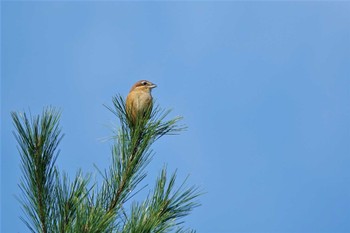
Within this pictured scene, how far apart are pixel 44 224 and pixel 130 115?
1.46 metres

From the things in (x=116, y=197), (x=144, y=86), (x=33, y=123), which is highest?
(x=144, y=86)

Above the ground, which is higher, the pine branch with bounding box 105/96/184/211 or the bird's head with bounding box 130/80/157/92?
the bird's head with bounding box 130/80/157/92

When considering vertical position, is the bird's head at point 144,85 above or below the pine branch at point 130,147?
above

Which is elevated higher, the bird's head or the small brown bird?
the bird's head

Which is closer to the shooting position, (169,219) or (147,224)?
(147,224)

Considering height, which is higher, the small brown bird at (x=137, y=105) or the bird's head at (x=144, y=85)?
the bird's head at (x=144, y=85)

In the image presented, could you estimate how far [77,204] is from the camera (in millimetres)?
3908

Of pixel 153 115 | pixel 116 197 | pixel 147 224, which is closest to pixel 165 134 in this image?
pixel 153 115

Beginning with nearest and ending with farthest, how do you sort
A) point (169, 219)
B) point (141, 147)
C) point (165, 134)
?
point (169, 219)
point (141, 147)
point (165, 134)

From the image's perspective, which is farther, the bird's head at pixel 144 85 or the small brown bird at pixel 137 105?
the bird's head at pixel 144 85

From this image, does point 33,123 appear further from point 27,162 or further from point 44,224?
point 44,224

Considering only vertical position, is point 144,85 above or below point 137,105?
above

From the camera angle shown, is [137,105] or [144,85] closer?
[137,105]

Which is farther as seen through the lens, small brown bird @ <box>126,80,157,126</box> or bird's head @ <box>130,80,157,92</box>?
bird's head @ <box>130,80,157,92</box>
